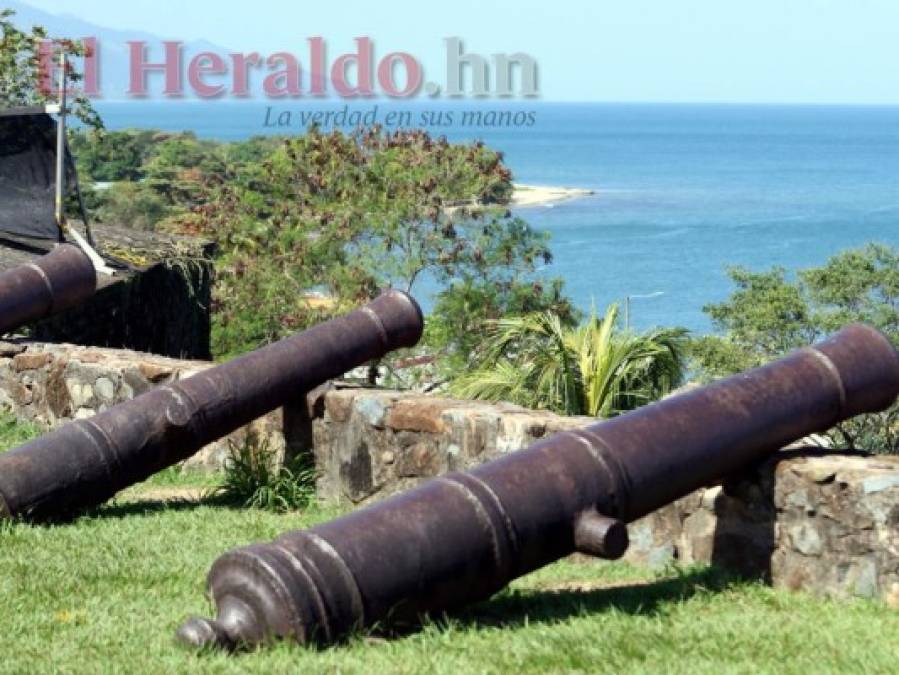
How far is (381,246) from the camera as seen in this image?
26062mm

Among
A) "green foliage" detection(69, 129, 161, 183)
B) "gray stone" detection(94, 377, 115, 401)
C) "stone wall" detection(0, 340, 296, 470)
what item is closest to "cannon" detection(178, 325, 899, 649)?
"stone wall" detection(0, 340, 296, 470)

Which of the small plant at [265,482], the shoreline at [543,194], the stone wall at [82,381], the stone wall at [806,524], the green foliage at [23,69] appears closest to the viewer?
the stone wall at [806,524]

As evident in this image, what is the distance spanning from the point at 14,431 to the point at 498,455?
458cm

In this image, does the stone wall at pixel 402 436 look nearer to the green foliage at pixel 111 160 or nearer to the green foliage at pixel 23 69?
the green foliage at pixel 23 69

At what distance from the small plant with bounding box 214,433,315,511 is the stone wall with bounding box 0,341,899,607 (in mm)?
107

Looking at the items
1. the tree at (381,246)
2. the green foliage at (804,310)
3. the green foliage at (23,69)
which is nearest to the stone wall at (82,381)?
the green foliage at (804,310)

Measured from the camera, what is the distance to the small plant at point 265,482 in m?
9.82

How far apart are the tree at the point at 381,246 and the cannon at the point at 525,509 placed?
1788 cm

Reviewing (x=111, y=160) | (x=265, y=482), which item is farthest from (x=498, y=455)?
(x=111, y=160)

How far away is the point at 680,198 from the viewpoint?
421 ft

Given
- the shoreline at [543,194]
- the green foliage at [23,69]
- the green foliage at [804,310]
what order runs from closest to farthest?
1. the green foliage at [804,310]
2. the green foliage at [23,69]
3. the shoreline at [543,194]

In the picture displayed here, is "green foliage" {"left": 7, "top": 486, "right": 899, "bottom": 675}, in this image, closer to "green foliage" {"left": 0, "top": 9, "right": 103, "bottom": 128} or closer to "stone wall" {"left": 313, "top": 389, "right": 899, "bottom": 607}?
"stone wall" {"left": 313, "top": 389, "right": 899, "bottom": 607}

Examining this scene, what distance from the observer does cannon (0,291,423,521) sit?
8867 mm

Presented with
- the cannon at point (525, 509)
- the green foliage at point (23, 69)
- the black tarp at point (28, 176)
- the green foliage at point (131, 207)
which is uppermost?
the green foliage at point (23, 69)
